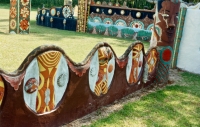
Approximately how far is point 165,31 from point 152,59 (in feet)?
1.87

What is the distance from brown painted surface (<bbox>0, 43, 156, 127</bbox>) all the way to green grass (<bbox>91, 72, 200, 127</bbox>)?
0.24 m

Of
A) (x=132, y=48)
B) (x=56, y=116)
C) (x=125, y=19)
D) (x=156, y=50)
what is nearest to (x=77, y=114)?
(x=56, y=116)

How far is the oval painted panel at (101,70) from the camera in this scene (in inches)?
130

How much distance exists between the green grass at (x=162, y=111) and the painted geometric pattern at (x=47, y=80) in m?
0.65

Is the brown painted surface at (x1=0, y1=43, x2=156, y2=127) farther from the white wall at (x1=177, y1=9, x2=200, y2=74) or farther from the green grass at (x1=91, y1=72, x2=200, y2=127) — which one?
the white wall at (x1=177, y1=9, x2=200, y2=74)

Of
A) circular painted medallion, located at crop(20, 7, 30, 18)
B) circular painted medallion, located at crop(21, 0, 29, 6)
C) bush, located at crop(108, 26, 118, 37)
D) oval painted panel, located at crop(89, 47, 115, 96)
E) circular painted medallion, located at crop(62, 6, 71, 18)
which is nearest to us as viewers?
oval painted panel, located at crop(89, 47, 115, 96)

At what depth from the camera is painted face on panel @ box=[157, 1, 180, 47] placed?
482 centimetres

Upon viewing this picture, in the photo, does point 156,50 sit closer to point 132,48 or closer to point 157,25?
point 157,25

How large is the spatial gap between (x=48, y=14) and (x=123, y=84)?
9.95m

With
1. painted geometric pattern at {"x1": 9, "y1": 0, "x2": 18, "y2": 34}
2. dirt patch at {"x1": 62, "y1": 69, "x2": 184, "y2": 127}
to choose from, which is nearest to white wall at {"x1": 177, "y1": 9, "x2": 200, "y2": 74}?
dirt patch at {"x1": 62, "y1": 69, "x2": 184, "y2": 127}

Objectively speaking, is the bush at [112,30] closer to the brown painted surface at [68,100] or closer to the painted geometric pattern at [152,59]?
the painted geometric pattern at [152,59]

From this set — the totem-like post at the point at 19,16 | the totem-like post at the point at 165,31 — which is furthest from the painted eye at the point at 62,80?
the totem-like post at the point at 19,16

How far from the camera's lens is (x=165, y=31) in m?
4.90

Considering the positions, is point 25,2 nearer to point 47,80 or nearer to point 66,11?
point 66,11
